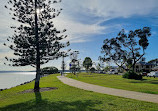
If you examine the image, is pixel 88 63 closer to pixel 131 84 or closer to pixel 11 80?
pixel 11 80

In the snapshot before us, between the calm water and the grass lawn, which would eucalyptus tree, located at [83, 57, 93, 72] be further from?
the grass lawn

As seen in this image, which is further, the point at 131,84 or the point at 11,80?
the point at 11,80

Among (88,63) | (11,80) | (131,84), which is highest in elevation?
(88,63)

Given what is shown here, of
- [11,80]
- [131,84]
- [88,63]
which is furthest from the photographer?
[88,63]

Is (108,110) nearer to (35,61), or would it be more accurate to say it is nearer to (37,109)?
(37,109)

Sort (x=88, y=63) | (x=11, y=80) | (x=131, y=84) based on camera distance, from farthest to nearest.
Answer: (x=88, y=63) < (x=11, y=80) < (x=131, y=84)

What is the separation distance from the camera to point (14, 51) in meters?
15.9

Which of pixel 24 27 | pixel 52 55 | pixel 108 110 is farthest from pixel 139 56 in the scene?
pixel 108 110

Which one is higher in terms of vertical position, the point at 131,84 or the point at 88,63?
the point at 88,63

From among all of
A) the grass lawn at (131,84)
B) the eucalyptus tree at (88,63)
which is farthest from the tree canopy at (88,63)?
the grass lawn at (131,84)

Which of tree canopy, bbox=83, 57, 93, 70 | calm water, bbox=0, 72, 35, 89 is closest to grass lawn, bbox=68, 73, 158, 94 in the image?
calm water, bbox=0, 72, 35, 89

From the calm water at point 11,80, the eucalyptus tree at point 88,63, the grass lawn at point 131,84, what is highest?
the eucalyptus tree at point 88,63

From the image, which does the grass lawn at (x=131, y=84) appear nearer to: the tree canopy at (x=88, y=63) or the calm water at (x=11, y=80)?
the calm water at (x=11, y=80)

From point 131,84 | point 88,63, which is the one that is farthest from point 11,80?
point 131,84
